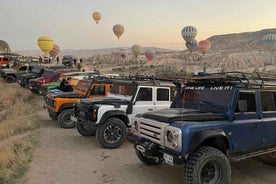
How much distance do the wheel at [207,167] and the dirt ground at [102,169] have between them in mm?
844

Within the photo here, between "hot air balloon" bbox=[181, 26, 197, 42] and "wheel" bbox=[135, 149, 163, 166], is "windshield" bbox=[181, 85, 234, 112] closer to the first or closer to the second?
"wheel" bbox=[135, 149, 163, 166]

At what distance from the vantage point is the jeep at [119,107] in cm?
784

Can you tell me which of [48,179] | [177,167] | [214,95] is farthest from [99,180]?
[214,95]

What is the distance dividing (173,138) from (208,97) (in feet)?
5.04

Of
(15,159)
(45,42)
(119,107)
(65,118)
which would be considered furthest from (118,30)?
(15,159)

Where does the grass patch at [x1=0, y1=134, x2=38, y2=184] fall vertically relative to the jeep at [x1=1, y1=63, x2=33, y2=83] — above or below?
below

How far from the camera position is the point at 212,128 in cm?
505

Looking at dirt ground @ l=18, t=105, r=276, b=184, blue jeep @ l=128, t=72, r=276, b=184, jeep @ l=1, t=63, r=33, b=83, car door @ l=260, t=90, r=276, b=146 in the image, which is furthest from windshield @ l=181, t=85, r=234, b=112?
jeep @ l=1, t=63, r=33, b=83

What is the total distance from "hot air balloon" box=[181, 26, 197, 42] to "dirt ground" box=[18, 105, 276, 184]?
52383mm

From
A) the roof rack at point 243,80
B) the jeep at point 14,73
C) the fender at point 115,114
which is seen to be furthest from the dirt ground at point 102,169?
the jeep at point 14,73

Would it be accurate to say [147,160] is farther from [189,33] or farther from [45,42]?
[189,33]

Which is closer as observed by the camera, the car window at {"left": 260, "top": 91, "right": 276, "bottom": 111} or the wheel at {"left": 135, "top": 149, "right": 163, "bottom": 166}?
the car window at {"left": 260, "top": 91, "right": 276, "bottom": 111}

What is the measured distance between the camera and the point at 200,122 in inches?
202

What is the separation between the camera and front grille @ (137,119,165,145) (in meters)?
5.10
